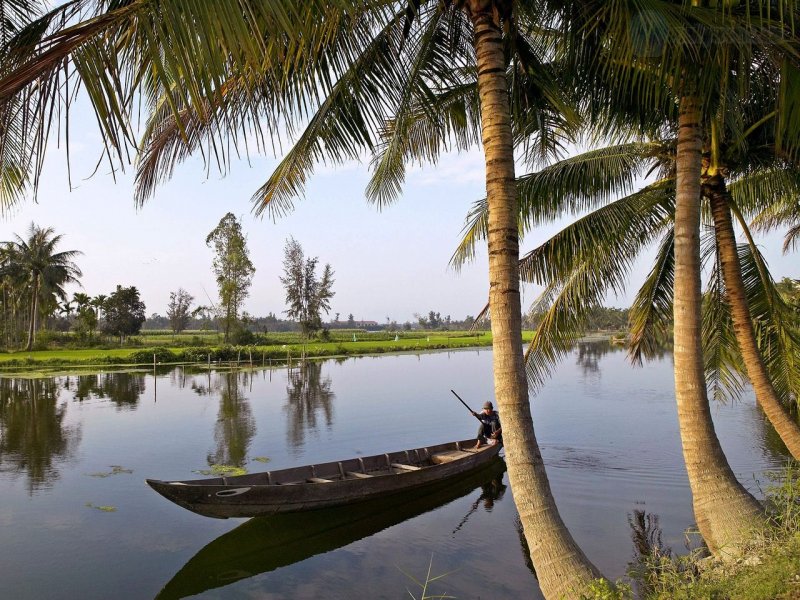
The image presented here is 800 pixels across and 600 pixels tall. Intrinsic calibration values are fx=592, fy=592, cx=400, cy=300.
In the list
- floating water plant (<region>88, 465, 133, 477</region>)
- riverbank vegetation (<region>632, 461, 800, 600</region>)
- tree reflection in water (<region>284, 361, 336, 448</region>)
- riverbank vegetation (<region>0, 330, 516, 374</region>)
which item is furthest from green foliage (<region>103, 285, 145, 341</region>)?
riverbank vegetation (<region>632, 461, 800, 600</region>)

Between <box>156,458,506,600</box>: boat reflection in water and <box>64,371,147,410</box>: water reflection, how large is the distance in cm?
1503

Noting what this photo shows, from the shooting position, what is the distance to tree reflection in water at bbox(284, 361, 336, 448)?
18734 millimetres

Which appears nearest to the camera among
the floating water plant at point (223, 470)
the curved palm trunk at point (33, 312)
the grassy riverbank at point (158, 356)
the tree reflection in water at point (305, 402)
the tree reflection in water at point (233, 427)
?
the floating water plant at point (223, 470)

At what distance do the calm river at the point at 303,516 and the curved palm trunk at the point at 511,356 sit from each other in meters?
3.40

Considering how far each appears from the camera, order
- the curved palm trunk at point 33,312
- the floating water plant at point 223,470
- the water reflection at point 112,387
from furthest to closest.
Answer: the curved palm trunk at point 33,312
the water reflection at point 112,387
the floating water plant at point 223,470

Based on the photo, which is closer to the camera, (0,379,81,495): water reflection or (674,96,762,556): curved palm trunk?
(674,96,762,556): curved palm trunk

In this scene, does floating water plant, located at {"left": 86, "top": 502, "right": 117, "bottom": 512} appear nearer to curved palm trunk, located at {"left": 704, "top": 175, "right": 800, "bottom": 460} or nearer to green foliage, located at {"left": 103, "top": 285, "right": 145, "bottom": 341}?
curved palm trunk, located at {"left": 704, "top": 175, "right": 800, "bottom": 460}

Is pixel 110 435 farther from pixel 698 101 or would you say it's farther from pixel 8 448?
pixel 698 101

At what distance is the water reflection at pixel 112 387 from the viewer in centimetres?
2470

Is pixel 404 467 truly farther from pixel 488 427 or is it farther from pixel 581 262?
pixel 581 262

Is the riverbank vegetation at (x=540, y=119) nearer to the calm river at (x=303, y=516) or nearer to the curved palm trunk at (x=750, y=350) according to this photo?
the curved palm trunk at (x=750, y=350)

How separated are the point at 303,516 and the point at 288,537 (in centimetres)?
52

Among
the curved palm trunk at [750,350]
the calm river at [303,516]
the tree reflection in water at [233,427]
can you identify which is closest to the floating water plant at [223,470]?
the calm river at [303,516]

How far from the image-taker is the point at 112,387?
28.7 meters
